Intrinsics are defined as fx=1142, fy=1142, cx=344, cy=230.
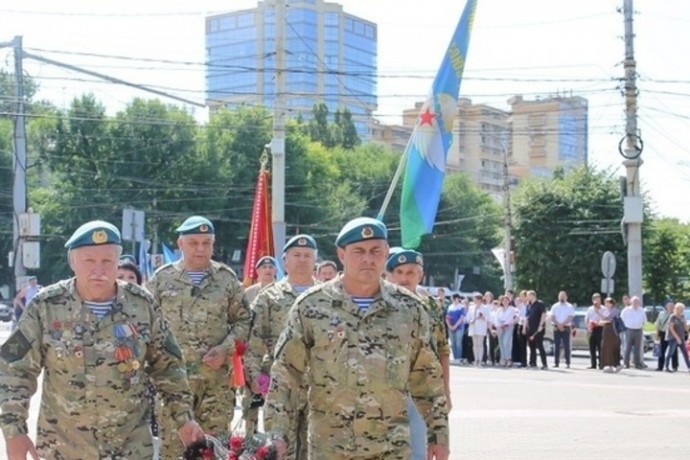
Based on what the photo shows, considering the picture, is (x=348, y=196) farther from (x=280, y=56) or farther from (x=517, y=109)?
(x=517, y=109)

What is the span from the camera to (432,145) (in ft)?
38.2

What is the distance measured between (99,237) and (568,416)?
10422 millimetres

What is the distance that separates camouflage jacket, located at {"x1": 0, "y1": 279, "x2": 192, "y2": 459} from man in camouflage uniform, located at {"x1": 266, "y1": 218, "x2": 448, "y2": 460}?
0.69 m

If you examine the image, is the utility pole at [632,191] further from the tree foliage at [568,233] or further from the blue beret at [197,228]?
the tree foliage at [568,233]

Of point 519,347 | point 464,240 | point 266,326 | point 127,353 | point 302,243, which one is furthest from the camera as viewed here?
point 464,240

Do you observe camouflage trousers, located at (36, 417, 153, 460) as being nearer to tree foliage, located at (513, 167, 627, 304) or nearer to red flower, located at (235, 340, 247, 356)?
red flower, located at (235, 340, 247, 356)

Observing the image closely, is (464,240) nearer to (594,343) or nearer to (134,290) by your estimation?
(594,343)

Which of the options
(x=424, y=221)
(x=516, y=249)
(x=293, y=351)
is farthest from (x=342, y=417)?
(x=516, y=249)

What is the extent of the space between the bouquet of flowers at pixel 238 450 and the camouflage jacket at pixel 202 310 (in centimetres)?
303

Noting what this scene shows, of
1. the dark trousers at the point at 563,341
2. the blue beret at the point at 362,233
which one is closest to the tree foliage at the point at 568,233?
the dark trousers at the point at 563,341

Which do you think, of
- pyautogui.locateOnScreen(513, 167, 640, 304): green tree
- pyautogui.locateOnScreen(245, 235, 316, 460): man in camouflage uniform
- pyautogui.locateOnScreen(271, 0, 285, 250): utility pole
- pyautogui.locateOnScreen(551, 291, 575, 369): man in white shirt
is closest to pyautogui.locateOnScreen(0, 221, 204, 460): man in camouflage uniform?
pyautogui.locateOnScreen(245, 235, 316, 460): man in camouflage uniform

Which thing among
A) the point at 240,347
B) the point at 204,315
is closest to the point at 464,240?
the point at 240,347

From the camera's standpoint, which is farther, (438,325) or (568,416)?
(568,416)

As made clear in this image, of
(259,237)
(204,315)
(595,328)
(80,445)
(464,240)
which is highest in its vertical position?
(259,237)
